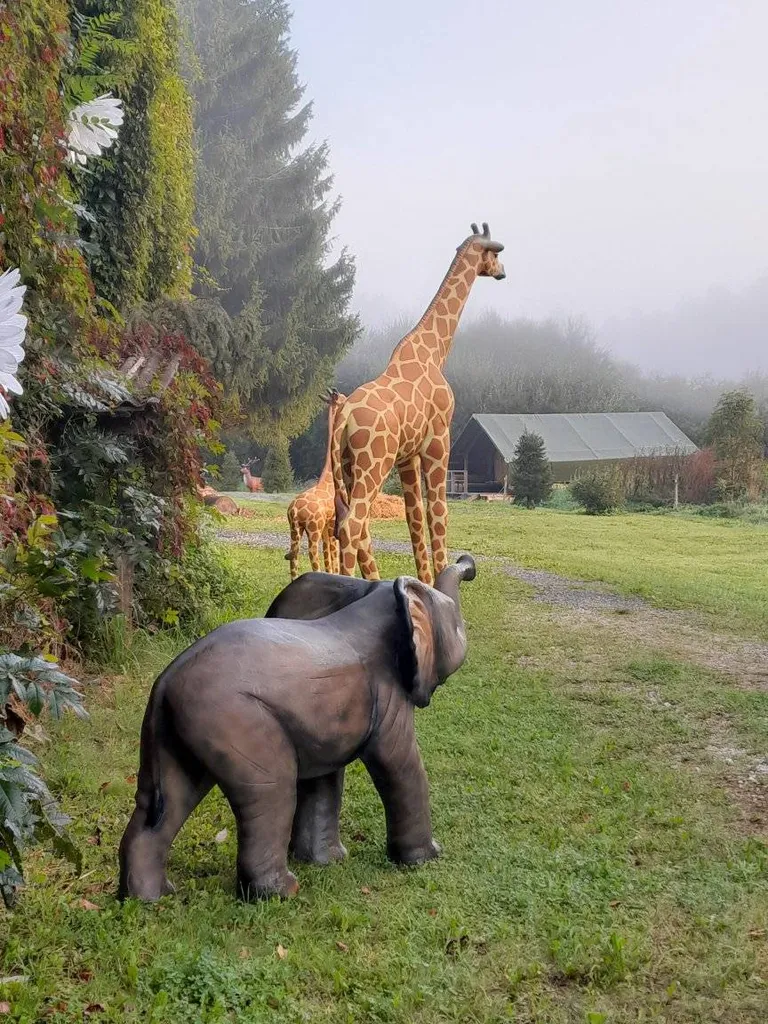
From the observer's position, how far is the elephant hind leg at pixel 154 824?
2408 millimetres

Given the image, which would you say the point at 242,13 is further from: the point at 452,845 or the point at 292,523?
the point at 452,845

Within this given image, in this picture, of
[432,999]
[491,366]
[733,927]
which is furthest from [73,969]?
[491,366]

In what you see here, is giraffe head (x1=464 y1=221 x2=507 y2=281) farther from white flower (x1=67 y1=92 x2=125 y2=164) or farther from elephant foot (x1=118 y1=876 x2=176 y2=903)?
elephant foot (x1=118 y1=876 x2=176 y2=903)

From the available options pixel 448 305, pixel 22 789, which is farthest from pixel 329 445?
pixel 22 789

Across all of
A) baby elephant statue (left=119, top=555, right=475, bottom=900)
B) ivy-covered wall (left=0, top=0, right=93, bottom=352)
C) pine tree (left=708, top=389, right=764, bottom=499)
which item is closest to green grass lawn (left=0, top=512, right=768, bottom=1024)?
baby elephant statue (left=119, top=555, right=475, bottom=900)

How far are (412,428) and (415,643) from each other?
3.40 metres

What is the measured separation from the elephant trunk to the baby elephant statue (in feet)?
0.44

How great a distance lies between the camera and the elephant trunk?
303 cm

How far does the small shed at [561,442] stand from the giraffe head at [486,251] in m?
18.4

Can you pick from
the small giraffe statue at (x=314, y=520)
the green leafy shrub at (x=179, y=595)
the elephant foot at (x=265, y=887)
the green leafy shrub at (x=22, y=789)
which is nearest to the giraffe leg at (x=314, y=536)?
the small giraffe statue at (x=314, y=520)

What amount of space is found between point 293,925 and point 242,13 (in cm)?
2569

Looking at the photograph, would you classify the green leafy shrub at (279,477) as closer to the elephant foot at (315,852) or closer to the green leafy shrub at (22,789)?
the elephant foot at (315,852)

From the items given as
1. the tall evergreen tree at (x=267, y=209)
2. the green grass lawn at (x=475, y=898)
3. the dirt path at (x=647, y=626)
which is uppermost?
the tall evergreen tree at (x=267, y=209)

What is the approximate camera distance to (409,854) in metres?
2.82
